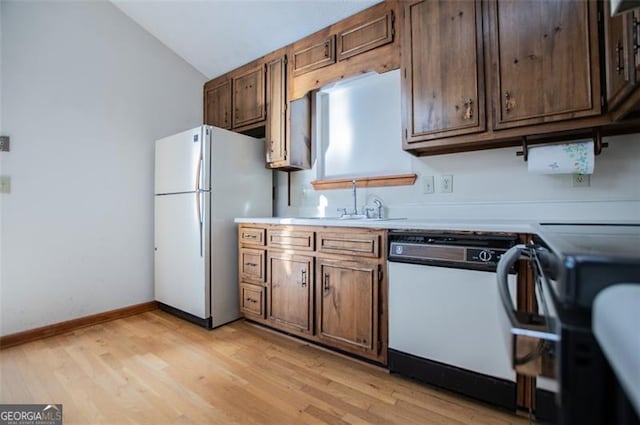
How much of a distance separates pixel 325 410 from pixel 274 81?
2.52m

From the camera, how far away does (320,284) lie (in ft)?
6.56

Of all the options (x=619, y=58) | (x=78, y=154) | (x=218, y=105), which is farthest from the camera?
(x=218, y=105)

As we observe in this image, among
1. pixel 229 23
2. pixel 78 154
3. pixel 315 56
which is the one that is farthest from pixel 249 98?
pixel 78 154

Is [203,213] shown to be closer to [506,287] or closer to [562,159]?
[506,287]

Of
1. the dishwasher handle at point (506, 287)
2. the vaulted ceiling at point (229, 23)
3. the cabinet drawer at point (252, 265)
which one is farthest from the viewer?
the cabinet drawer at point (252, 265)

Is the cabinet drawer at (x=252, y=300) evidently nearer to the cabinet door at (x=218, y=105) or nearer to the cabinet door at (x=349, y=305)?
the cabinet door at (x=349, y=305)

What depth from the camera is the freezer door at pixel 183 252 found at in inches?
94.4

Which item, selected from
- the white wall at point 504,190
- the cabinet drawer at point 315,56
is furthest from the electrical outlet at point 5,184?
the white wall at point 504,190

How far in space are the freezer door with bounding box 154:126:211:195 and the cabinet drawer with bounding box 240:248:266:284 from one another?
64cm

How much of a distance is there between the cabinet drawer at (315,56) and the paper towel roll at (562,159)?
1.55 m

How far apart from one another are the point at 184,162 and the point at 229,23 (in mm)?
1297

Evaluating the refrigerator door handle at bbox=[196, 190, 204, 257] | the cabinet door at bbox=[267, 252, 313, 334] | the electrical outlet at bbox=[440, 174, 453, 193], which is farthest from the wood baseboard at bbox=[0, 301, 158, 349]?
the electrical outlet at bbox=[440, 174, 453, 193]

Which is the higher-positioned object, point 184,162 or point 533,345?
point 184,162

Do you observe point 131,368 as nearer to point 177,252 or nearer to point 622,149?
point 177,252
